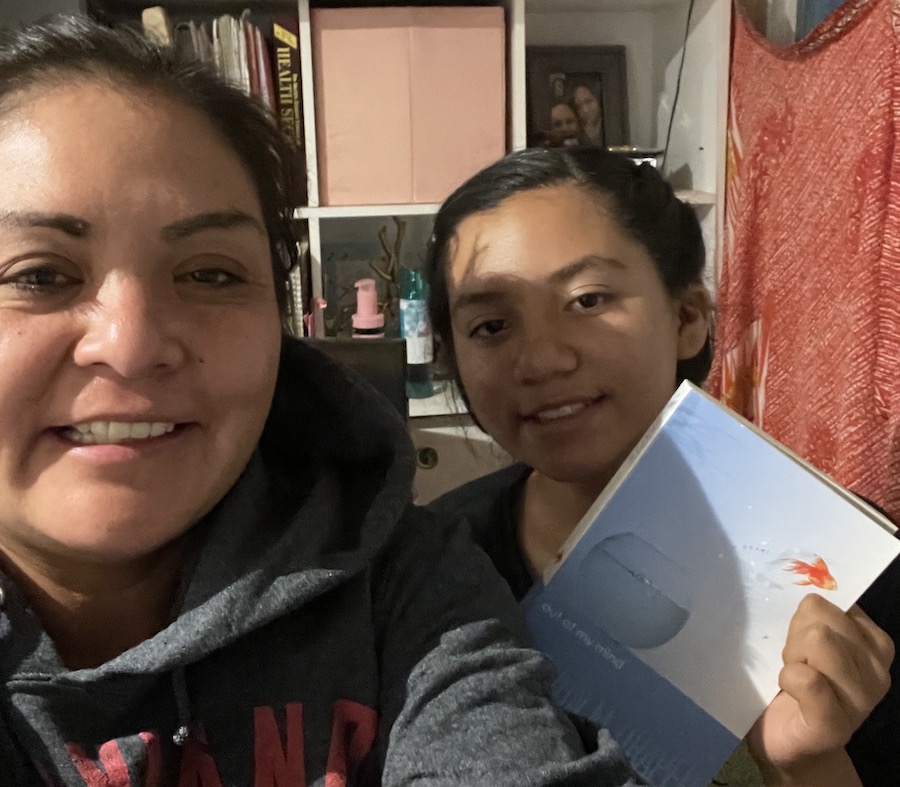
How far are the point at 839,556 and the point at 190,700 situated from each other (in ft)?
1.64

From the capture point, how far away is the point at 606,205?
0.92 meters

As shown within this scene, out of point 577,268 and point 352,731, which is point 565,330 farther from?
point 352,731

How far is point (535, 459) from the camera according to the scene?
2.99ft

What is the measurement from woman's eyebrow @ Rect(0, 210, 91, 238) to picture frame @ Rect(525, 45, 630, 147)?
153cm

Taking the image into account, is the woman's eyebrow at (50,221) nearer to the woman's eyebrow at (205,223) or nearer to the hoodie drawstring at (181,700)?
the woman's eyebrow at (205,223)

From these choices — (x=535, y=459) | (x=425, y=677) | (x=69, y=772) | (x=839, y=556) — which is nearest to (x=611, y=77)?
(x=535, y=459)

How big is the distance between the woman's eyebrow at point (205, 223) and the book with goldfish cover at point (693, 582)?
0.37 meters

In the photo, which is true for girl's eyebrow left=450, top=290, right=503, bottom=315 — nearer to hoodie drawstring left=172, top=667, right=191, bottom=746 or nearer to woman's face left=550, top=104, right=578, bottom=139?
hoodie drawstring left=172, top=667, right=191, bottom=746

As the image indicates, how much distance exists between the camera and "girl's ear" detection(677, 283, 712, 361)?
991 millimetres

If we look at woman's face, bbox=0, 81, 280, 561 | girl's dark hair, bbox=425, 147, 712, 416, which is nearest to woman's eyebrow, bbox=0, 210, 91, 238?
woman's face, bbox=0, 81, 280, 561

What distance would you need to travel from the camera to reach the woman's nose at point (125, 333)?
19.3 inches

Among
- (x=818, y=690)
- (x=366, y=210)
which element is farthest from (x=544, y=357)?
(x=366, y=210)

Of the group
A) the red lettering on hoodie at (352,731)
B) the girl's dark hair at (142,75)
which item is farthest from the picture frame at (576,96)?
the red lettering on hoodie at (352,731)

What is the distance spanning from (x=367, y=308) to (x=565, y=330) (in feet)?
3.36
